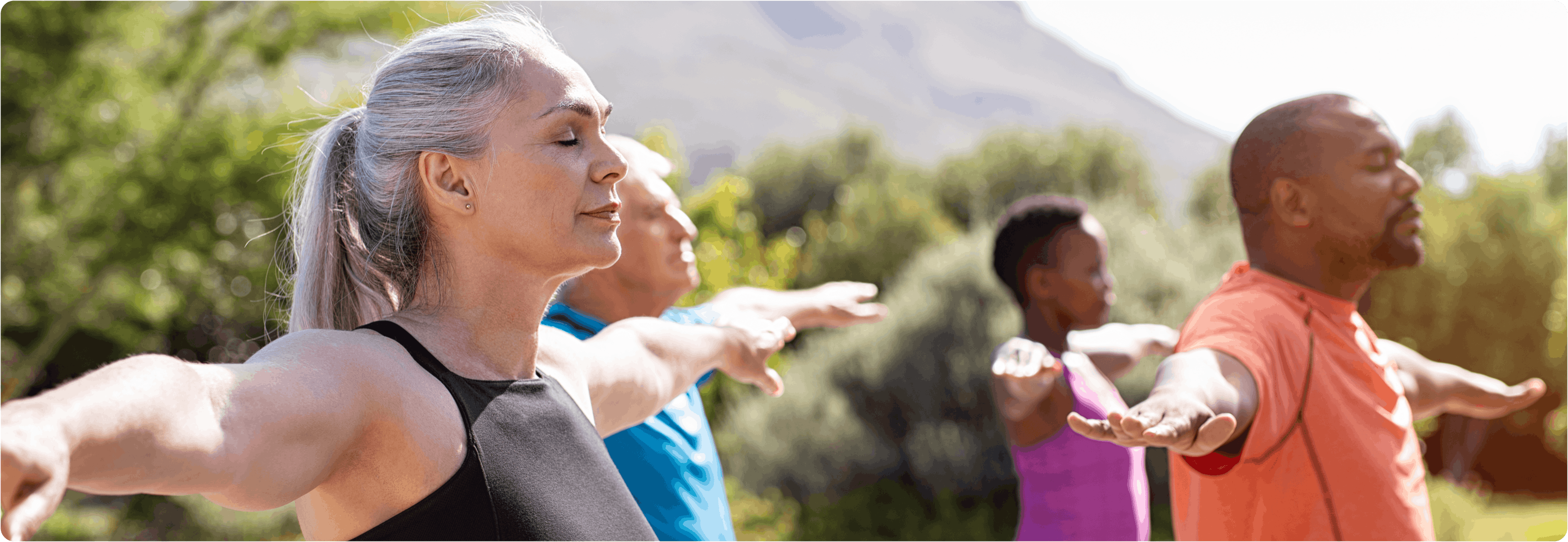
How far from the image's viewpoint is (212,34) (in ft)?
50.4

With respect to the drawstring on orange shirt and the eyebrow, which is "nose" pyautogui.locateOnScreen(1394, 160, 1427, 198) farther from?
the eyebrow

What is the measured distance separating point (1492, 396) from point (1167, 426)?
6.60 feet

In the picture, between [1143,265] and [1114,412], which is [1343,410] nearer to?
[1114,412]

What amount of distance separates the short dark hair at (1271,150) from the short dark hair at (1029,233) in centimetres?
173

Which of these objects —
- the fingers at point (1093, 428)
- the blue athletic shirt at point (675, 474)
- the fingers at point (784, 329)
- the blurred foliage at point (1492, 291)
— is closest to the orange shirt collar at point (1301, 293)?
the fingers at point (1093, 428)

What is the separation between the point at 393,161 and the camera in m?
1.63

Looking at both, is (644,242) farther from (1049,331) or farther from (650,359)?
(1049,331)

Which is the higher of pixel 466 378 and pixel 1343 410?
pixel 466 378

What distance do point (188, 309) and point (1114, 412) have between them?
57.3 feet

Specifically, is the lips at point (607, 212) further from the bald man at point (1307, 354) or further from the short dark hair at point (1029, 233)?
the short dark hair at point (1029, 233)

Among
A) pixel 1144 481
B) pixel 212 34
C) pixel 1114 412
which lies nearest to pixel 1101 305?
pixel 1144 481

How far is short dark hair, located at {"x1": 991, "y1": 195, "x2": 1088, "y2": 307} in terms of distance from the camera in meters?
4.55

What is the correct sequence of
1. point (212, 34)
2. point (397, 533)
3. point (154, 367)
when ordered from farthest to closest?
point (212, 34) → point (397, 533) → point (154, 367)

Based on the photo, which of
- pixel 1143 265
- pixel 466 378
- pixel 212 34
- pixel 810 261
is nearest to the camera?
pixel 466 378
